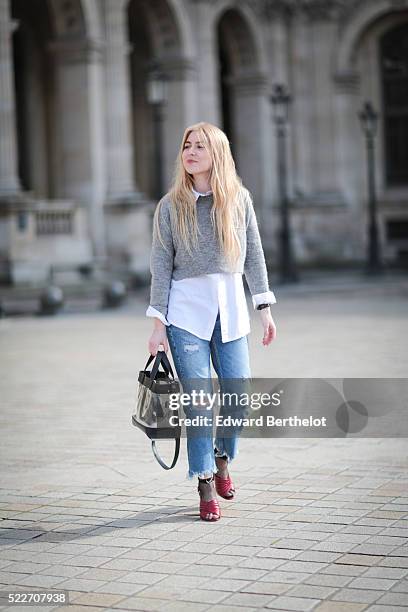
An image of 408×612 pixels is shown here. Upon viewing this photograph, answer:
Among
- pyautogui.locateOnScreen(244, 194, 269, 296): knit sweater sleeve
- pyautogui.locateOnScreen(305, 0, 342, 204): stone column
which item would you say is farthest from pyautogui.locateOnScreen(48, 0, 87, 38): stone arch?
pyautogui.locateOnScreen(244, 194, 269, 296): knit sweater sleeve

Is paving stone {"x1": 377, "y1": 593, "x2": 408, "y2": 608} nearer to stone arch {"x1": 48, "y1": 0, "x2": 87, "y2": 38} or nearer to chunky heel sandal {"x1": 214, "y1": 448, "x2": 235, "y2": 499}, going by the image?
chunky heel sandal {"x1": 214, "y1": 448, "x2": 235, "y2": 499}

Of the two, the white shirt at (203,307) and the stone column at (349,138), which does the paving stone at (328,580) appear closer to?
the white shirt at (203,307)

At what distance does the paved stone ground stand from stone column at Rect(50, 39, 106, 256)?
1536 centimetres

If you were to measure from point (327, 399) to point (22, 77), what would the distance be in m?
22.5

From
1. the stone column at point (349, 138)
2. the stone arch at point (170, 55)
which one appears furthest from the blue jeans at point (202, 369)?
the stone column at point (349, 138)

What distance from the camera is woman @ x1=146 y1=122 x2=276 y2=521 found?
613 centimetres

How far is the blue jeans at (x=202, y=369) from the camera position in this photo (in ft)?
20.1

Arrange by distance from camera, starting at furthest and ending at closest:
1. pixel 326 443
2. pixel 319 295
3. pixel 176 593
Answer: pixel 319 295 < pixel 326 443 < pixel 176 593

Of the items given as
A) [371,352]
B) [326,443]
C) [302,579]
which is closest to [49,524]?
[302,579]

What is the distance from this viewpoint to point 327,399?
9930 millimetres

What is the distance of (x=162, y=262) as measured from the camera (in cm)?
618

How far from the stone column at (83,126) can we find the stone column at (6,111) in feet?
9.94

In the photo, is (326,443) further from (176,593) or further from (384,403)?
(176,593)

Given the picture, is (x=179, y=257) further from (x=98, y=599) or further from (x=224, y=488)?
(x=98, y=599)
